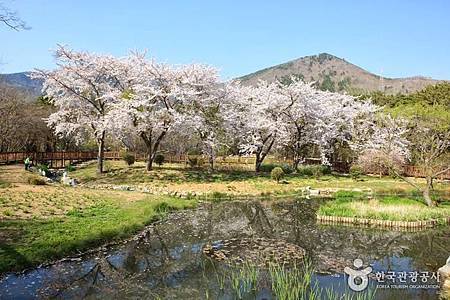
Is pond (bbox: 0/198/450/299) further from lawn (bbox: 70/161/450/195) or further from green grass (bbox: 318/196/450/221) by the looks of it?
lawn (bbox: 70/161/450/195)

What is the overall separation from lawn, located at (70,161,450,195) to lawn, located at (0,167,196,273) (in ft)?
16.6

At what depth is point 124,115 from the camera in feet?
102

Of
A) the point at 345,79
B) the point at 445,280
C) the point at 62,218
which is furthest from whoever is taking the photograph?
the point at 345,79

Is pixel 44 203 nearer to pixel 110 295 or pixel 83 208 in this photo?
pixel 83 208

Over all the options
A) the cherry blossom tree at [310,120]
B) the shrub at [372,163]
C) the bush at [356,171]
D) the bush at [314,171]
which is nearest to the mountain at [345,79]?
the cherry blossom tree at [310,120]

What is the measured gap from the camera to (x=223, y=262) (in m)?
13.0

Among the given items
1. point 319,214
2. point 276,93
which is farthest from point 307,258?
point 276,93

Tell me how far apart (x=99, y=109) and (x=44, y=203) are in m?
16.0

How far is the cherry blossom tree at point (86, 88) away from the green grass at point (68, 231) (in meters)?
13.9

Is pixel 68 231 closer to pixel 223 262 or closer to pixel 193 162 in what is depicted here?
pixel 223 262

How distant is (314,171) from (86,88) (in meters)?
19.8

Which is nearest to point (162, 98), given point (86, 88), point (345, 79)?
point (86, 88)

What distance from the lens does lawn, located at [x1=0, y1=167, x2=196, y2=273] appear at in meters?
12.6

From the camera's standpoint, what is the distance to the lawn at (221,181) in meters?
29.2
